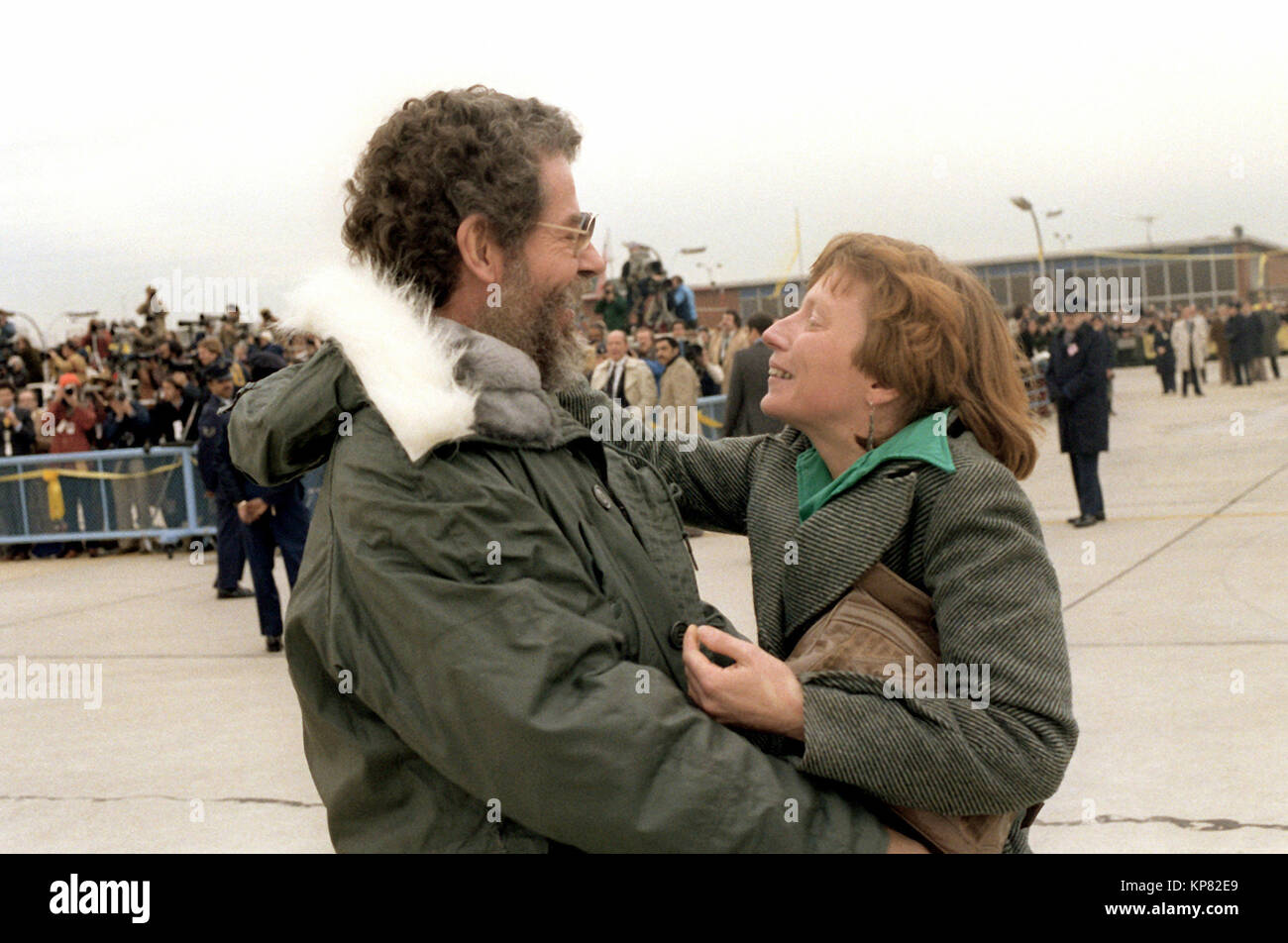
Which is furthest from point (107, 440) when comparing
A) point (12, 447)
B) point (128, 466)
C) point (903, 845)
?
point (903, 845)

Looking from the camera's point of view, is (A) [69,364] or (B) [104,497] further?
(A) [69,364]

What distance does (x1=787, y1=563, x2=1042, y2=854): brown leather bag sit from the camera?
1633 mm

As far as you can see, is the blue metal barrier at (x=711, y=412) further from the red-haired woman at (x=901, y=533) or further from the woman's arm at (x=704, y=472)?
the red-haired woman at (x=901, y=533)

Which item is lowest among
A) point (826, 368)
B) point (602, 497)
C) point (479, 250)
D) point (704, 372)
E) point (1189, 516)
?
point (1189, 516)

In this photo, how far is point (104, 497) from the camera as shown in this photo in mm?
14086

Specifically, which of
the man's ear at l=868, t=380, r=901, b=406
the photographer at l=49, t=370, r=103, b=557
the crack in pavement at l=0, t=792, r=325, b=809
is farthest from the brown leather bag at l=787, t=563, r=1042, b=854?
the photographer at l=49, t=370, r=103, b=557

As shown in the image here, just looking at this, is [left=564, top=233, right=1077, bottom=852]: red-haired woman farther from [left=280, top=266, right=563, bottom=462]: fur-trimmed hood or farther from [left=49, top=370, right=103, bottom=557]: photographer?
[left=49, top=370, right=103, bottom=557]: photographer

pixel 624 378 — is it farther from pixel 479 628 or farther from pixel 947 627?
pixel 479 628

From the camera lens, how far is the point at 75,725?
21.1 ft

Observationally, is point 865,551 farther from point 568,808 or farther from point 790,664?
point 568,808

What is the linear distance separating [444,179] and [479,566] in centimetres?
58
